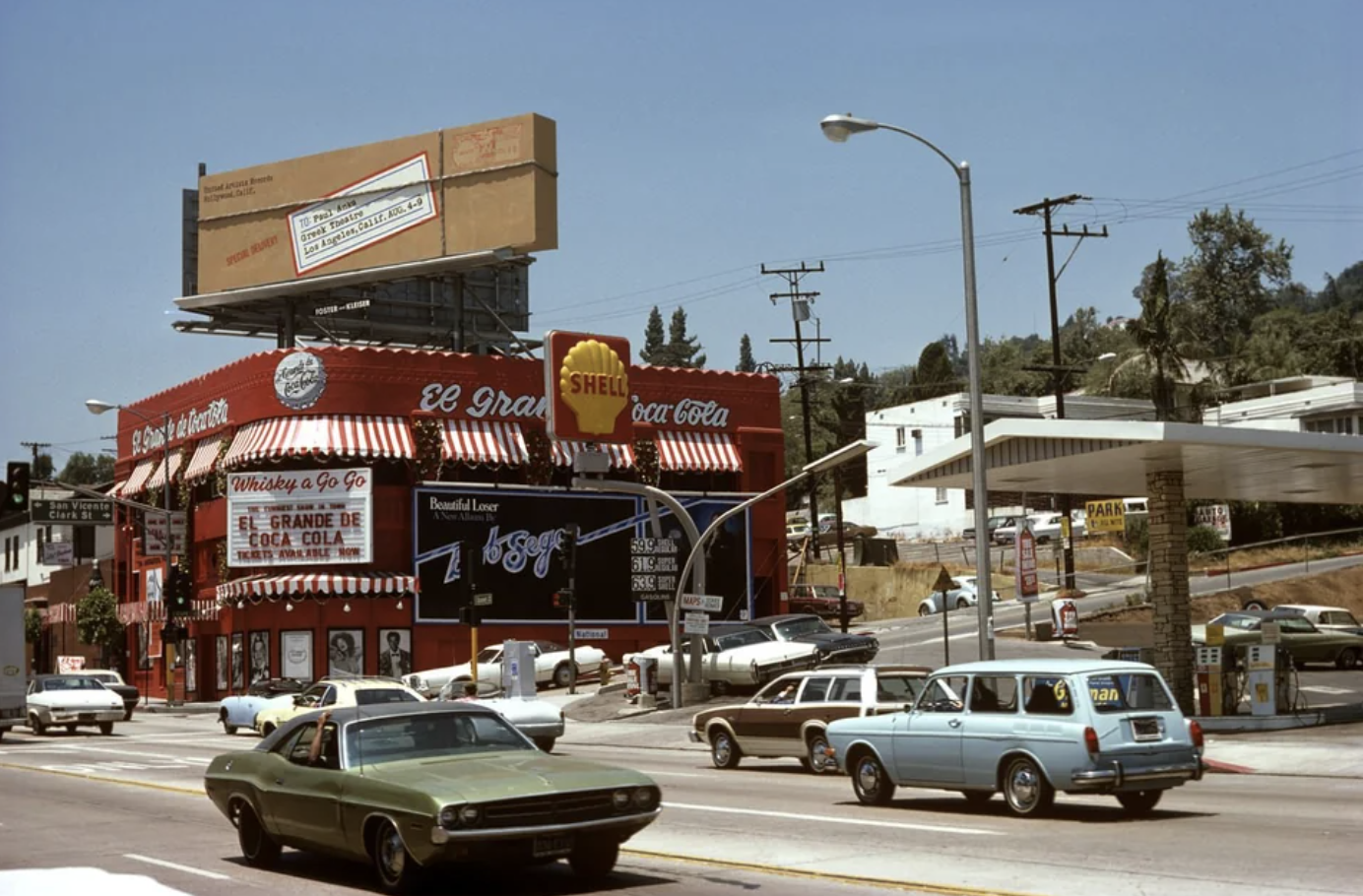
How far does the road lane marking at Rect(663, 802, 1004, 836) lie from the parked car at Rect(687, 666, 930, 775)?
15.0 ft

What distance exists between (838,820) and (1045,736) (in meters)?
2.28

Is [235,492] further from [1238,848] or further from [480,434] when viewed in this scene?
[1238,848]

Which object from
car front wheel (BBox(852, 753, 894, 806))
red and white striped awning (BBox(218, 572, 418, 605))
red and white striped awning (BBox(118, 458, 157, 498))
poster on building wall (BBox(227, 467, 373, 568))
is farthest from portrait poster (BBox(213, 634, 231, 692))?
car front wheel (BBox(852, 753, 894, 806))

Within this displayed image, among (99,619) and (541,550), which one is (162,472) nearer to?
(99,619)

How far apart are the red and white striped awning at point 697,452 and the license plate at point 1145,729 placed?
139ft

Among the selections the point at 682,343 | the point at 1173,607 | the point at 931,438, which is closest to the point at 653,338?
the point at 682,343

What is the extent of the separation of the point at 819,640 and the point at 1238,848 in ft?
84.0

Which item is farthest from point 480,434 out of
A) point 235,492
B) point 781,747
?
point 781,747

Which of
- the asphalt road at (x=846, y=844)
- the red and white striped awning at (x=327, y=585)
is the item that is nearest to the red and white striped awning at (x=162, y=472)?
the red and white striped awning at (x=327, y=585)

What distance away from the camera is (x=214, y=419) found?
5797cm

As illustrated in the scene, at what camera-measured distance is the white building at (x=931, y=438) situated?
295 feet

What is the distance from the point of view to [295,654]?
54094 mm

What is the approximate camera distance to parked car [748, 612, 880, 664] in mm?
39031

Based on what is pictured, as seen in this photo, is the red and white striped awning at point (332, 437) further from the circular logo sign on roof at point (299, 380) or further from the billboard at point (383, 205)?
the billboard at point (383, 205)
